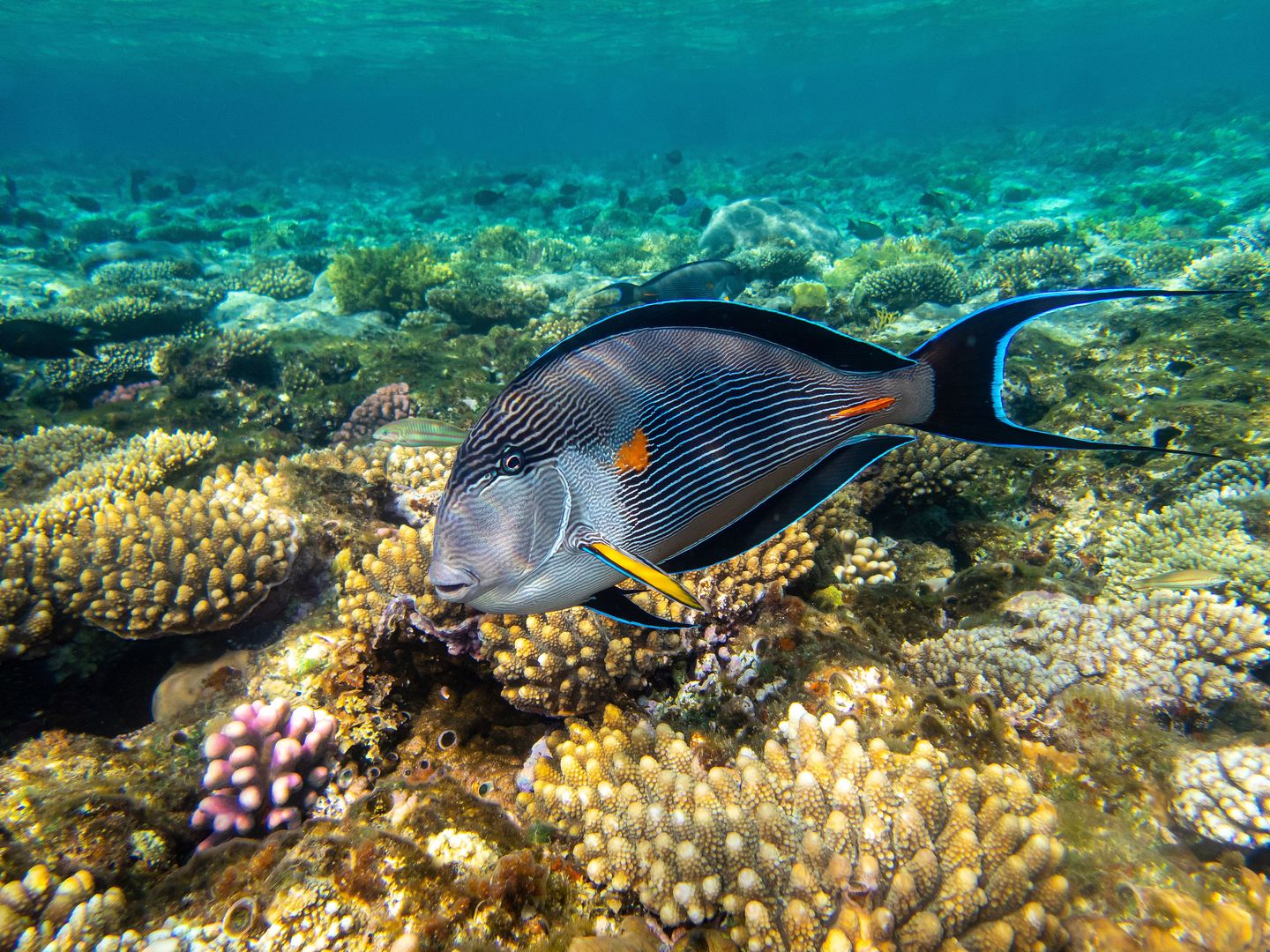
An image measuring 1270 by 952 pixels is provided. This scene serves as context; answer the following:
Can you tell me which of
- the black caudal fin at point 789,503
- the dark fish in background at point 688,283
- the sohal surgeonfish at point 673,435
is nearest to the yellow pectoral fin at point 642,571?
the sohal surgeonfish at point 673,435

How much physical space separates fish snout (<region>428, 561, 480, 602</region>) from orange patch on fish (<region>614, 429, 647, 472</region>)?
41 centimetres

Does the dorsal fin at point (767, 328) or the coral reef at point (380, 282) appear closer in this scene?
the dorsal fin at point (767, 328)

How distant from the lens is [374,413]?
696 cm

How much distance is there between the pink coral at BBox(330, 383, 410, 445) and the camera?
272 inches

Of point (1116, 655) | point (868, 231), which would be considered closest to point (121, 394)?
point (1116, 655)

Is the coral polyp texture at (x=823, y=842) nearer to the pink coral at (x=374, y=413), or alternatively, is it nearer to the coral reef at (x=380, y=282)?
the pink coral at (x=374, y=413)

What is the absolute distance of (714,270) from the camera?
956 centimetres

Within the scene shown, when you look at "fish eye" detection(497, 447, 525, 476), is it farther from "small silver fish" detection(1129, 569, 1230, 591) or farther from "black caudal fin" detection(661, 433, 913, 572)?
"small silver fish" detection(1129, 569, 1230, 591)

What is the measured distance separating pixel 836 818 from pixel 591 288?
1104cm

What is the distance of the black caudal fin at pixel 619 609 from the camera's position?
138 centimetres

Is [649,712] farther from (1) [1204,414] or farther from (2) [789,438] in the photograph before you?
(1) [1204,414]

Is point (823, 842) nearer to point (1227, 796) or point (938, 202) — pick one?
point (1227, 796)

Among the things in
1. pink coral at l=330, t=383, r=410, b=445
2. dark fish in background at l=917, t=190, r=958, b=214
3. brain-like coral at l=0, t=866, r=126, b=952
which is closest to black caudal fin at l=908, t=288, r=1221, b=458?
brain-like coral at l=0, t=866, r=126, b=952

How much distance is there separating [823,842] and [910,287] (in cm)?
922
